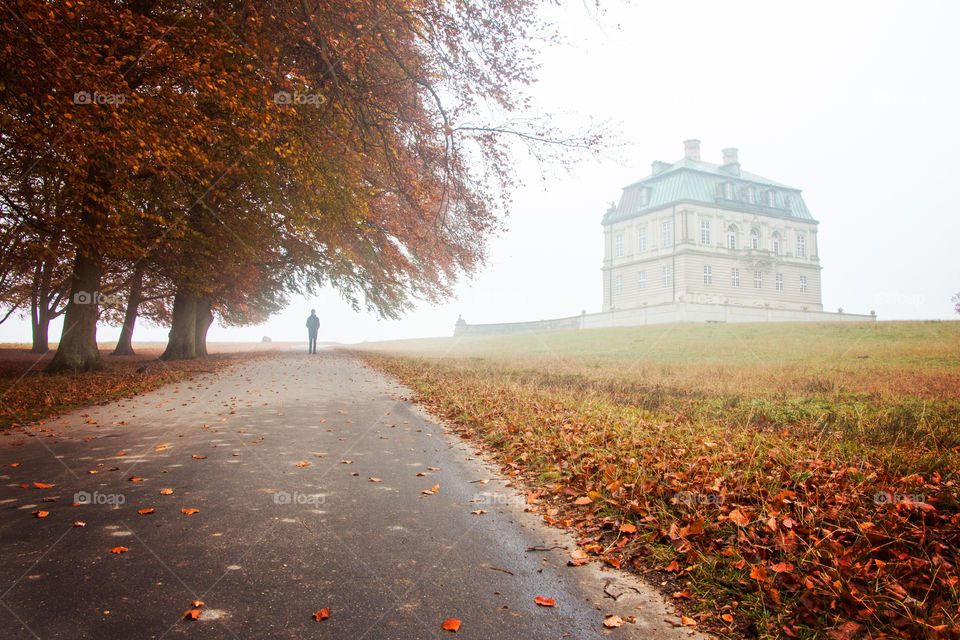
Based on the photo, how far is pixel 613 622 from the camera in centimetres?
263

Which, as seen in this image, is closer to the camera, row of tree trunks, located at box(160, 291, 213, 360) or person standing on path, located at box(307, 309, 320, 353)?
row of tree trunks, located at box(160, 291, 213, 360)

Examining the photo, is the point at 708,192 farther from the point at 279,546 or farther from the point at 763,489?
the point at 279,546

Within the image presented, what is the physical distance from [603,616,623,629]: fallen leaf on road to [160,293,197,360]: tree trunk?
873 inches

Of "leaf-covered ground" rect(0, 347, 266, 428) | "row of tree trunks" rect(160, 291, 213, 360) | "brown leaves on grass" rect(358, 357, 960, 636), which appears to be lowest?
"brown leaves on grass" rect(358, 357, 960, 636)

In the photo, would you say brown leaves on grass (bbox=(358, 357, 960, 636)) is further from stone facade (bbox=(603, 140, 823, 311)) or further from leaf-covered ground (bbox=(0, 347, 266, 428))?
stone facade (bbox=(603, 140, 823, 311))

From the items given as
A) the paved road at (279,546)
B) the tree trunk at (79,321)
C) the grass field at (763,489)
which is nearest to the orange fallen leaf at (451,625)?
the paved road at (279,546)

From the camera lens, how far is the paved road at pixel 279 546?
2.61 m

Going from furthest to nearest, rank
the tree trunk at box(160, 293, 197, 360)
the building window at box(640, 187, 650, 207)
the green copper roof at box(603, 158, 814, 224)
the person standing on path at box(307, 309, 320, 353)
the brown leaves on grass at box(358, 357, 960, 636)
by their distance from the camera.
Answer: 1. the building window at box(640, 187, 650, 207)
2. the green copper roof at box(603, 158, 814, 224)
3. the person standing on path at box(307, 309, 320, 353)
4. the tree trunk at box(160, 293, 197, 360)
5. the brown leaves on grass at box(358, 357, 960, 636)

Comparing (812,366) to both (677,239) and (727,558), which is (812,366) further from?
(677,239)

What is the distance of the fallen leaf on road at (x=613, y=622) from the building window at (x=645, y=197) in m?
57.7

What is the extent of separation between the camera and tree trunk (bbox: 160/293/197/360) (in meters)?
21.0

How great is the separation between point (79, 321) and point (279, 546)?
46.3 ft

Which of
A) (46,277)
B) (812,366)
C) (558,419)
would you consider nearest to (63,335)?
(46,277)

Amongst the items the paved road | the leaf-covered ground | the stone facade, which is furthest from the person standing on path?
the stone facade
